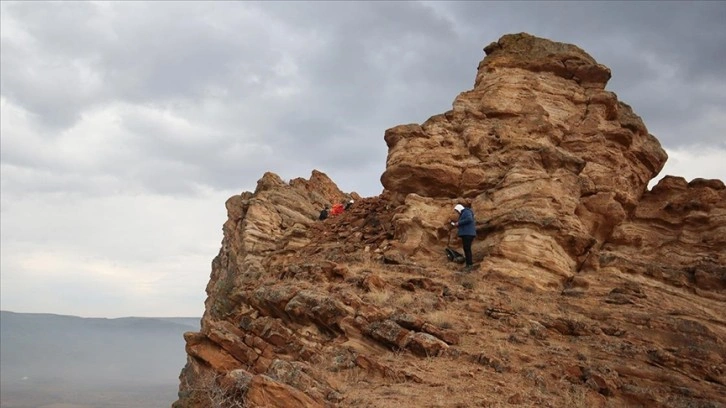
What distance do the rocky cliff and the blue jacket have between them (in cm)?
83

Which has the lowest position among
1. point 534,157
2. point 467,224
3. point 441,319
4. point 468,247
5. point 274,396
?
point 274,396

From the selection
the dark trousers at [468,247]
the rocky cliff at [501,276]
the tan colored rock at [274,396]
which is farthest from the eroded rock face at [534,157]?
the tan colored rock at [274,396]

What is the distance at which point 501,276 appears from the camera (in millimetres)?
15664

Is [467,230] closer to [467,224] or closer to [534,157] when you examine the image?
[467,224]

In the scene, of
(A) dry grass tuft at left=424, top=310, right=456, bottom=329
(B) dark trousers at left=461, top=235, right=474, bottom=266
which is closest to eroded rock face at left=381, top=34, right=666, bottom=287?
(B) dark trousers at left=461, top=235, right=474, bottom=266

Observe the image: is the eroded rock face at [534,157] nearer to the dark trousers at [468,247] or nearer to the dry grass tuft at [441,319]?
the dark trousers at [468,247]

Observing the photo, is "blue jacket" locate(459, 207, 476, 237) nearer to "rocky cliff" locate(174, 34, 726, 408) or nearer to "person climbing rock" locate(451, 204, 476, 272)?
"person climbing rock" locate(451, 204, 476, 272)

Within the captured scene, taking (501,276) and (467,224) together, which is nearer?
(501,276)

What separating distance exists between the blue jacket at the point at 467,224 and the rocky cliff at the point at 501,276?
828mm

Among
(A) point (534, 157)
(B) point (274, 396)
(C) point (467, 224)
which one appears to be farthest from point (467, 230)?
(B) point (274, 396)

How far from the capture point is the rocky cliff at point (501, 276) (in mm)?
10664

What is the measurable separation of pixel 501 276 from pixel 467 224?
2.08m

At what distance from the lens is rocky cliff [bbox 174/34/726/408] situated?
10664 mm

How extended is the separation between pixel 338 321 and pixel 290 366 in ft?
8.79
